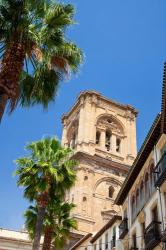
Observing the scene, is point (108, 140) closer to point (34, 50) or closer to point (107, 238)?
point (107, 238)

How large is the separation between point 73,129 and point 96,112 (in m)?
4.88

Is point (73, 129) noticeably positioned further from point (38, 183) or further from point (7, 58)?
point (7, 58)

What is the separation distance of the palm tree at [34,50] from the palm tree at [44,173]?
8.25 meters

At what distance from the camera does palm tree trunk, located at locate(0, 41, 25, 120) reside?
40.3 feet

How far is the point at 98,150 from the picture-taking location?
55000 millimetres

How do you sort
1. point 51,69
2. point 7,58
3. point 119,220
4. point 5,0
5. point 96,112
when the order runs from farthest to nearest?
point 96,112
point 119,220
point 51,69
point 5,0
point 7,58

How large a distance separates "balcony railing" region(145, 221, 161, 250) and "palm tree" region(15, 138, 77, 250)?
581 cm

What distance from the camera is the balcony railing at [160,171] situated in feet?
65.9

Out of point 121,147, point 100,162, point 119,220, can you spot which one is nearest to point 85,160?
point 100,162

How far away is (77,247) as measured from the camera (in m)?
39.2

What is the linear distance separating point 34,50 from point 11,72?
2064mm

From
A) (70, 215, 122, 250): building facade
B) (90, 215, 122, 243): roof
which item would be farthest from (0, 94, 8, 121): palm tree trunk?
(90, 215, 122, 243): roof

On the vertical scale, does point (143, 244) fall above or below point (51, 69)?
below

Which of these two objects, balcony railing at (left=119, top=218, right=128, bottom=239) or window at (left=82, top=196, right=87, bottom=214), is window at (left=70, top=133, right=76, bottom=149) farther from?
balcony railing at (left=119, top=218, right=128, bottom=239)
